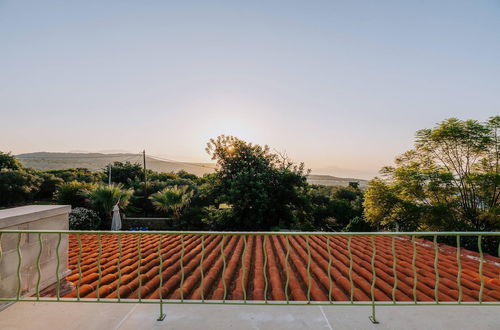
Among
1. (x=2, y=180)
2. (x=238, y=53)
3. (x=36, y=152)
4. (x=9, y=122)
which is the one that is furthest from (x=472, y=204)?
(x=36, y=152)

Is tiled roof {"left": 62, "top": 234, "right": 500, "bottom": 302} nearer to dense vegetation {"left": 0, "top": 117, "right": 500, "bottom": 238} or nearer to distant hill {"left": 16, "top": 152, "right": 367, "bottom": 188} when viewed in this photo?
dense vegetation {"left": 0, "top": 117, "right": 500, "bottom": 238}

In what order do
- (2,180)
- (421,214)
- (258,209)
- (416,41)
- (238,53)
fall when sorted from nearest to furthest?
(416,41) < (238,53) < (421,214) < (258,209) < (2,180)

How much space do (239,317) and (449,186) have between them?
12.0 metres

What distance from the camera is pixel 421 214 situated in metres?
10.8

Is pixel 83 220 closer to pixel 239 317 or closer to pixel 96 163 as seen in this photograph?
pixel 239 317

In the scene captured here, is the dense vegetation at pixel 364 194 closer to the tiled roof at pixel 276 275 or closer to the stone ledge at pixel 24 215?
the tiled roof at pixel 276 275

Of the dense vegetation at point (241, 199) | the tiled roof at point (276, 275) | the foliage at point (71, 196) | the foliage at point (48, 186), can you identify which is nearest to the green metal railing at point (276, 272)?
the tiled roof at point (276, 275)

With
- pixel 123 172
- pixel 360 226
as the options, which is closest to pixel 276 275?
pixel 360 226

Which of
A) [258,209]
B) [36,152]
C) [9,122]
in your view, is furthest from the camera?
[36,152]

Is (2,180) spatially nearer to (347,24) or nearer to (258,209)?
(258,209)

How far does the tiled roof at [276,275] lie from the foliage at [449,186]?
3624 millimetres

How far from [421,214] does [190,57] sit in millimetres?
11236

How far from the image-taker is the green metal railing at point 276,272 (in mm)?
2719

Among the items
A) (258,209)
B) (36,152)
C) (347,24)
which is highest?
(347,24)
